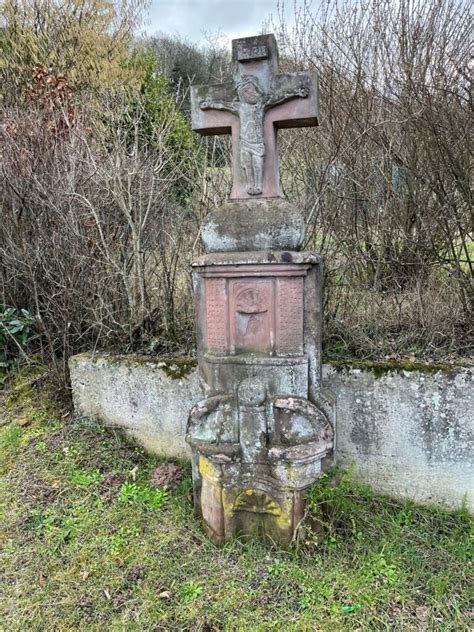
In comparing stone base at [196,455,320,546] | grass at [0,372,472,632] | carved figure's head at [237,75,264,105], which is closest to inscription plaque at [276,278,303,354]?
stone base at [196,455,320,546]

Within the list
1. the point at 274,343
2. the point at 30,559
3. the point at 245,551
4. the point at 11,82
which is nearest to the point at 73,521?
the point at 30,559

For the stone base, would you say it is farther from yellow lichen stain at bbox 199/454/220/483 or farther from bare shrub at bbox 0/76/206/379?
bare shrub at bbox 0/76/206/379

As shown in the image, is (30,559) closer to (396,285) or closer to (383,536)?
(383,536)

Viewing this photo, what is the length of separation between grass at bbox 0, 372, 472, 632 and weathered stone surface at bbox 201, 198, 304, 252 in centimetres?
140

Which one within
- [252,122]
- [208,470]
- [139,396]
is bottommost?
[208,470]

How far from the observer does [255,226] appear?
94.6 inches

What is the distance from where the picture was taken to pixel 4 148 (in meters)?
4.54

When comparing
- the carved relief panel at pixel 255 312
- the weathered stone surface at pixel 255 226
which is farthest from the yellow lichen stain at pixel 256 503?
the weathered stone surface at pixel 255 226

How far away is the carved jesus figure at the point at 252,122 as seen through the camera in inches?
95.3

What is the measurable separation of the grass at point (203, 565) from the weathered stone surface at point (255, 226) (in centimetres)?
140

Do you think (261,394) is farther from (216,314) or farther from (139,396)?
Result: (139,396)

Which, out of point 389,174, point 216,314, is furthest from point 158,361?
point 389,174

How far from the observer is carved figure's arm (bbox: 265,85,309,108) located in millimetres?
2379

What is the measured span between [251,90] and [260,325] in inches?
52.8
